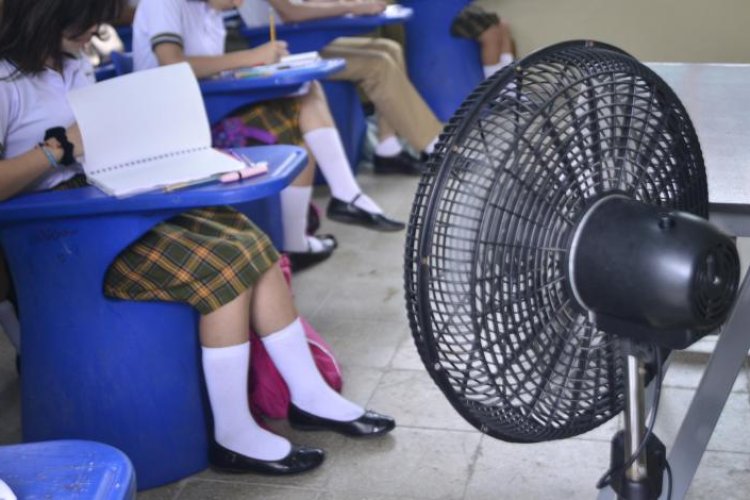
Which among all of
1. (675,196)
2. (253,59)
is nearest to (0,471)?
(675,196)

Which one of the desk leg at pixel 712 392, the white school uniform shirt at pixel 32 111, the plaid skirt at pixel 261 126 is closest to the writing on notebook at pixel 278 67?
the plaid skirt at pixel 261 126

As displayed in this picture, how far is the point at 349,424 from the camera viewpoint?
2182mm

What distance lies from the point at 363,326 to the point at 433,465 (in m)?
0.73

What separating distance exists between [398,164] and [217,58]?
1382mm

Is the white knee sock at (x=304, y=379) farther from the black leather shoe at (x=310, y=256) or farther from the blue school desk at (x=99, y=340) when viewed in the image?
the black leather shoe at (x=310, y=256)

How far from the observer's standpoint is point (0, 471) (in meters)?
1.09

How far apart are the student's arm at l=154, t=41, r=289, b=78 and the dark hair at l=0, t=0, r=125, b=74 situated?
72 cm

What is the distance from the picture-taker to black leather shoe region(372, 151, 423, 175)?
4.07 metres

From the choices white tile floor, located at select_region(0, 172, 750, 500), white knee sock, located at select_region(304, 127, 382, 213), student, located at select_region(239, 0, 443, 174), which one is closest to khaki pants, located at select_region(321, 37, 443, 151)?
student, located at select_region(239, 0, 443, 174)

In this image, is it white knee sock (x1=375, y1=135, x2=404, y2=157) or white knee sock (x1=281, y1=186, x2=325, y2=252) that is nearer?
white knee sock (x1=281, y1=186, x2=325, y2=252)

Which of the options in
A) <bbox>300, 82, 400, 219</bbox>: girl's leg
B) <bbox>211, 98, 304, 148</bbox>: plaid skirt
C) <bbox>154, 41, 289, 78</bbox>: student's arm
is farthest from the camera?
<bbox>300, 82, 400, 219</bbox>: girl's leg

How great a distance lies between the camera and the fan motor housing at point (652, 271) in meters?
0.92

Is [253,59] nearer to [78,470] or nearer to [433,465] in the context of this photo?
[433,465]

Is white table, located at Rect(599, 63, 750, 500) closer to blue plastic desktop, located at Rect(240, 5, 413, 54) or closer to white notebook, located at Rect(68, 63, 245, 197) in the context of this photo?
white notebook, located at Rect(68, 63, 245, 197)
